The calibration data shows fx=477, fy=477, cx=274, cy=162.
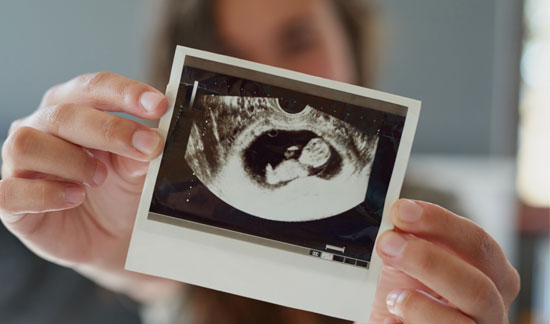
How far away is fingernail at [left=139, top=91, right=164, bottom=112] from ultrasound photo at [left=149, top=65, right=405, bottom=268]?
0.06 m

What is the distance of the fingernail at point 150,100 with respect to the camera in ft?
1.97

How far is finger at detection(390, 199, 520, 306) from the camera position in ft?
2.01

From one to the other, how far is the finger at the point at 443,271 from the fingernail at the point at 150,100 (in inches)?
13.3

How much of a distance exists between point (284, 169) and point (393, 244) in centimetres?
17

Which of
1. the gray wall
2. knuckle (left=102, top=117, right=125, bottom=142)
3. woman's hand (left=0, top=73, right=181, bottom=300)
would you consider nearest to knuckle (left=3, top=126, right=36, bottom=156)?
woman's hand (left=0, top=73, right=181, bottom=300)

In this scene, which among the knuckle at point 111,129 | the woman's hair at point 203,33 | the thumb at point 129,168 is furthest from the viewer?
the woman's hair at point 203,33

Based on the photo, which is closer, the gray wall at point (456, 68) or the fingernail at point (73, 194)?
the fingernail at point (73, 194)

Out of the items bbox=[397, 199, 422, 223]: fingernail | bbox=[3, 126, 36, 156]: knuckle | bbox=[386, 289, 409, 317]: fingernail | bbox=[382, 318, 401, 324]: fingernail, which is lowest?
bbox=[382, 318, 401, 324]: fingernail

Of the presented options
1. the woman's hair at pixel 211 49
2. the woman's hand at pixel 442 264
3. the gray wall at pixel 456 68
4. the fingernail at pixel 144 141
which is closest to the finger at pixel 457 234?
the woman's hand at pixel 442 264

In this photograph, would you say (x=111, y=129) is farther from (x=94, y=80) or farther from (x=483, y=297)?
(x=483, y=297)

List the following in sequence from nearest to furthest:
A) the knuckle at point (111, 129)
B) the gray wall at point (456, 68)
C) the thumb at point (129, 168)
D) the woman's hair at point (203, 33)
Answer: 1. the knuckle at point (111, 129)
2. the thumb at point (129, 168)
3. the woman's hair at point (203, 33)
4. the gray wall at point (456, 68)

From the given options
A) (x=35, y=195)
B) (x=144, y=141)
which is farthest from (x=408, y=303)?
(x=35, y=195)

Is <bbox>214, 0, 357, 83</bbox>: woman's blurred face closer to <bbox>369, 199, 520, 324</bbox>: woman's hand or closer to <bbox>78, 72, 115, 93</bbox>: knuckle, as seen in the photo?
<bbox>78, 72, 115, 93</bbox>: knuckle

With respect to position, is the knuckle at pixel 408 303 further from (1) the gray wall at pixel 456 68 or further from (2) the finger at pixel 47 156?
(1) the gray wall at pixel 456 68
